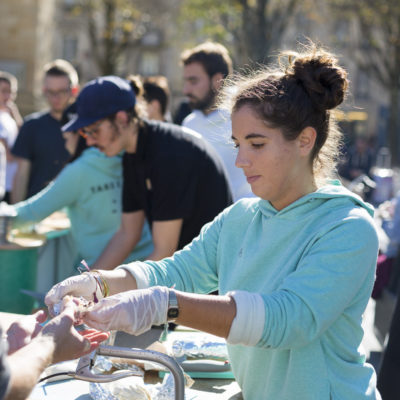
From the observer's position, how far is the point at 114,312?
1.45 meters

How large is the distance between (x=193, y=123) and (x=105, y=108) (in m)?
1.31

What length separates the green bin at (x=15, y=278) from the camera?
4125 millimetres

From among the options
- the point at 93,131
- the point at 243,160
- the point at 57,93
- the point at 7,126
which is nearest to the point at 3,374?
the point at 243,160

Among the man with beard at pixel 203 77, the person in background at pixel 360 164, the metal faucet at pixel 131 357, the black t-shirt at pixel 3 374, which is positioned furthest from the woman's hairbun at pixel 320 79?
the person in background at pixel 360 164

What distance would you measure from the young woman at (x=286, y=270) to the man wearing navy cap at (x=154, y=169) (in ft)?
3.12

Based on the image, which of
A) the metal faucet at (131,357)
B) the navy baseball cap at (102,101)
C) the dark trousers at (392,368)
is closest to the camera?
the metal faucet at (131,357)

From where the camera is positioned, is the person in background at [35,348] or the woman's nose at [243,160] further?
the woman's nose at [243,160]

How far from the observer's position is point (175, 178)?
2914mm

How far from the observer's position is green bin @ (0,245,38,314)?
412 cm

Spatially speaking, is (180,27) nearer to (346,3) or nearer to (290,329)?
(346,3)

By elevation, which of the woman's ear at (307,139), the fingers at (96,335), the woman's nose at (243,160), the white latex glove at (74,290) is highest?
Result: the woman's ear at (307,139)

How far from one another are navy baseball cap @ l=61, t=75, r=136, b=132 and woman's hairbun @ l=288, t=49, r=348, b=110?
1423 millimetres

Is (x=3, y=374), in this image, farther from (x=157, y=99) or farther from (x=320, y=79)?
(x=157, y=99)

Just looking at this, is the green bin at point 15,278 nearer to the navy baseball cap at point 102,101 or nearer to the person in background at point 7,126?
the navy baseball cap at point 102,101
